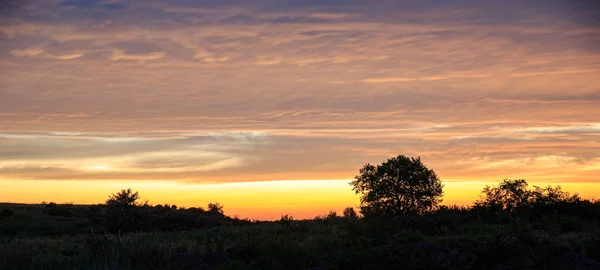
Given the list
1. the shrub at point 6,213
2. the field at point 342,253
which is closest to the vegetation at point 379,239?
the field at point 342,253

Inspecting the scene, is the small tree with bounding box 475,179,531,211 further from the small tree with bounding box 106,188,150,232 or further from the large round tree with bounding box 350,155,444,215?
the small tree with bounding box 106,188,150,232

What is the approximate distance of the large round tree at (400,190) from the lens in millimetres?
38156

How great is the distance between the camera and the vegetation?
61.7 ft

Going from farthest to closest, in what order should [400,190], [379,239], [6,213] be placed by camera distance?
[6,213] < [400,190] < [379,239]

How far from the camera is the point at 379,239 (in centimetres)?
2200

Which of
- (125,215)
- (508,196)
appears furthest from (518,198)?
(125,215)

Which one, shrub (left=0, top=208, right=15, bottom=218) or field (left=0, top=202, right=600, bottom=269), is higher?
shrub (left=0, top=208, right=15, bottom=218)

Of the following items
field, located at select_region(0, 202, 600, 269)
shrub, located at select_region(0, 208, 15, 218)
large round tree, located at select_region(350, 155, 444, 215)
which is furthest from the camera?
shrub, located at select_region(0, 208, 15, 218)

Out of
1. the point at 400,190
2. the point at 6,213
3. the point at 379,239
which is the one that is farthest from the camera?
the point at 6,213

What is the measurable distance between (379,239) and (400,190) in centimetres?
1637

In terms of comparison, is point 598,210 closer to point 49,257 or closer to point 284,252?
point 284,252

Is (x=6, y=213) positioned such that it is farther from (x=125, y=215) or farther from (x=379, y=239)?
(x=379, y=239)

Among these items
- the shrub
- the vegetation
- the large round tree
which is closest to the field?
the vegetation

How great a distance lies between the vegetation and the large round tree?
6cm
